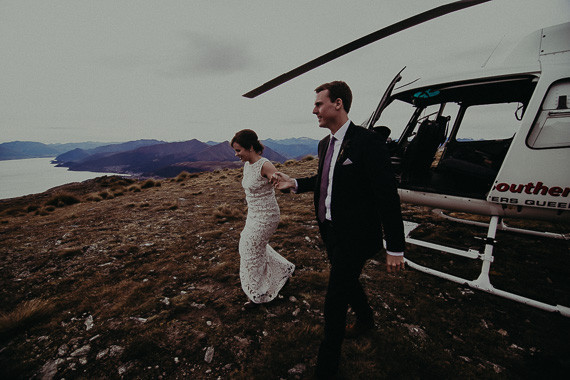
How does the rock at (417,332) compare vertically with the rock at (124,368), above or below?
above

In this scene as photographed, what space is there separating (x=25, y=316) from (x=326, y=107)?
192 inches

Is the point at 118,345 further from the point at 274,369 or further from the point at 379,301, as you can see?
the point at 379,301

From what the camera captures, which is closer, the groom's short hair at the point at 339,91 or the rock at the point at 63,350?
the groom's short hair at the point at 339,91

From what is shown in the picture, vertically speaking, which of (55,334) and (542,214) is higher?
(542,214)

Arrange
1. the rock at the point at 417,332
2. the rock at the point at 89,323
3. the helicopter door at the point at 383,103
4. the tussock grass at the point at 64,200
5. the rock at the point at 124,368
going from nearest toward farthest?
the rock at the point at 124,368, the rock at the point at 417,332, the rock at the point at 89,323, the helicopter door at the point at 383,103, the tussock grass at the point at 64,200

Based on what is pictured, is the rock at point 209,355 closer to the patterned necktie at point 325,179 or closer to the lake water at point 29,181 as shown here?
the patterned necktie at point 325,179

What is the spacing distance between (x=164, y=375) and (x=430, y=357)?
2937mm

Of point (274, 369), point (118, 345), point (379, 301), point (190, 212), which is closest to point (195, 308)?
point (118, 345)

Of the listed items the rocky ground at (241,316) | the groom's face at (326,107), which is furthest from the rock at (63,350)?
the groom's face at (326,107)

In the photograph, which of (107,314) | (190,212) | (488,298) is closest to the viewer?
(107,314)

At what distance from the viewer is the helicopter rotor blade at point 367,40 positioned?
2830 millimetres

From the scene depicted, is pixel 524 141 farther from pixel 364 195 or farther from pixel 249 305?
pixel 249 305

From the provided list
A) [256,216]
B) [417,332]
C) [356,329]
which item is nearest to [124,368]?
[256,216]

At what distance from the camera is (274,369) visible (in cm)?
235
